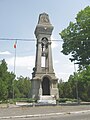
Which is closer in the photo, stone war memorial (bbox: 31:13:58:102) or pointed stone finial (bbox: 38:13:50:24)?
stone war memorial (bbox: 31:13:58:102)

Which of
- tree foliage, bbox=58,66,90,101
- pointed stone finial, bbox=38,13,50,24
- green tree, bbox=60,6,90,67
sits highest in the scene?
pointed stone finial, bbox=38,13,50,24

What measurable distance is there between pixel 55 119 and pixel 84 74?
17056 mm

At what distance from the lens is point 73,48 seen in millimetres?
32906

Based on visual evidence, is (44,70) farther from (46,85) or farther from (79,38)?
(79,38)

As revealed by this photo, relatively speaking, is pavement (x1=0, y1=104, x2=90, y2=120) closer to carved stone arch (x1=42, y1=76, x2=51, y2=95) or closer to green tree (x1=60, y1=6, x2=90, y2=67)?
green tree (x1=60, y1=6, x2=90, y2=67)

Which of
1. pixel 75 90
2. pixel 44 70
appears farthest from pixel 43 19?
pixel 75 90

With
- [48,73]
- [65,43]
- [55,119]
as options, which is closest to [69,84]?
[48,73]

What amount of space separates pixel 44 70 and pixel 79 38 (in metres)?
26.7

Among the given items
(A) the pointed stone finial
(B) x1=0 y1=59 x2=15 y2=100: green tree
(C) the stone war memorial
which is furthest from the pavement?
(A) the pointed stone finial

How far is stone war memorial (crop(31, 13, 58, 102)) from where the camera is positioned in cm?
5525

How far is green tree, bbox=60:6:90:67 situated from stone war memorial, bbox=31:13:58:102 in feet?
66.7

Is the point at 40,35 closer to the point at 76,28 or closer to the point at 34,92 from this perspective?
the point at 34,92

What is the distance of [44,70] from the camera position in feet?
190

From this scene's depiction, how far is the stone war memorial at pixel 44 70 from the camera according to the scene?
55.2m
